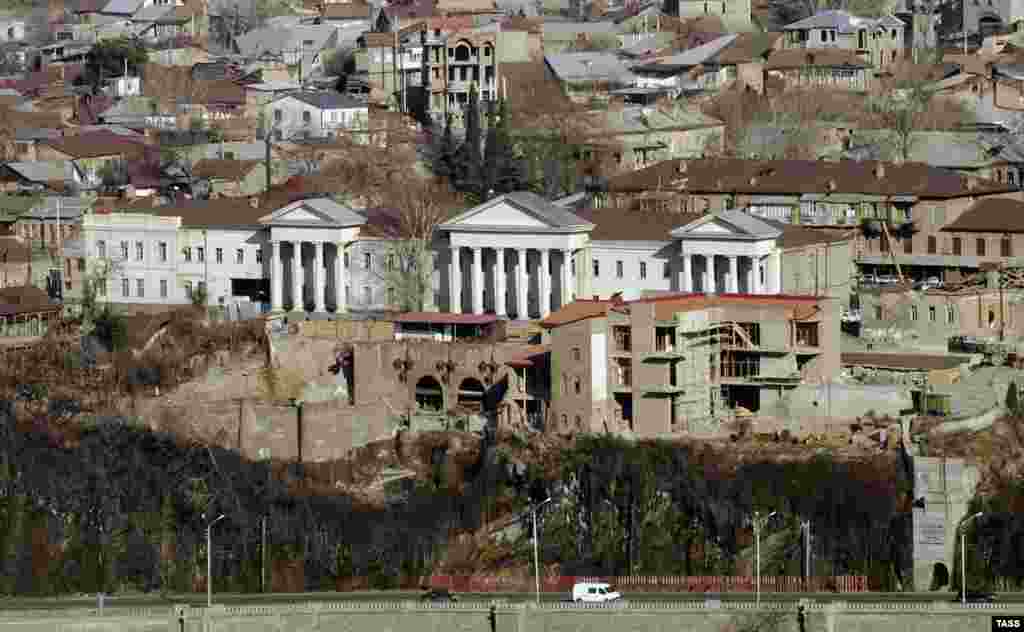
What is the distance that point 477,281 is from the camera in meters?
105

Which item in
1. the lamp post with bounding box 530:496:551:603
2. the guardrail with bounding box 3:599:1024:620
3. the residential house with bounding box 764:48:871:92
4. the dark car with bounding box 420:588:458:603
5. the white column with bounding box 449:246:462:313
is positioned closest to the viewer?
the guardrail with bounding box 3:599:1024:620

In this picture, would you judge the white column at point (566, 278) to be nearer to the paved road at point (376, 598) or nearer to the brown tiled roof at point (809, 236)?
the brown tiled roof at point (809, 236)

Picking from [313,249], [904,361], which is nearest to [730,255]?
[904,361]

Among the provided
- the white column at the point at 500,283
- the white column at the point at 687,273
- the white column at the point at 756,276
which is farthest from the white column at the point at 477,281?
the white column at the point at 756,276

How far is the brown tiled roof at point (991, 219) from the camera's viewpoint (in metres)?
107

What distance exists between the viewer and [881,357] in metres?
99.9

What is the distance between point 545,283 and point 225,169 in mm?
18718

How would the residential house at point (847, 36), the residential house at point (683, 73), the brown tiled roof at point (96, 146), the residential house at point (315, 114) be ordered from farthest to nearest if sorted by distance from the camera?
the residential house at point (847, 36) < the residential house at point (683, 73) < the residential house at point (315, 114) < the brown tiled roof at point (96, 146)

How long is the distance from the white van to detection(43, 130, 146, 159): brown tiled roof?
39.5m

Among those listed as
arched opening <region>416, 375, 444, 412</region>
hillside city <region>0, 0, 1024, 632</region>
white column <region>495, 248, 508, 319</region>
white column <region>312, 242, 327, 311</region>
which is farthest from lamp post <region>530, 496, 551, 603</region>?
white column <region>312, 242, 327, 311</region>

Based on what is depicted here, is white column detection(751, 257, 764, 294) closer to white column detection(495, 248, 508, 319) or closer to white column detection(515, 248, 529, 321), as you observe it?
white column detection(515, 248, 529, 321)

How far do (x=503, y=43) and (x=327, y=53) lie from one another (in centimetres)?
1229

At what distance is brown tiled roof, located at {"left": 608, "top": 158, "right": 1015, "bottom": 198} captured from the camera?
110m

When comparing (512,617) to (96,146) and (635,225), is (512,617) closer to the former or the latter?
(635,225)
